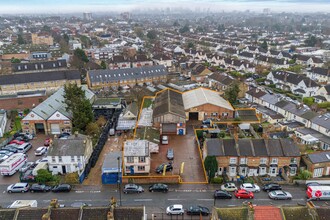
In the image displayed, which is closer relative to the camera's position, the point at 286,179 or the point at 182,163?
the point at 286,179

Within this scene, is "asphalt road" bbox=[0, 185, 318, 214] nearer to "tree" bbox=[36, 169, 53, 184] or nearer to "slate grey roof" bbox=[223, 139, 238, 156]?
"tree" bbox=[36, 169, 53, 184]

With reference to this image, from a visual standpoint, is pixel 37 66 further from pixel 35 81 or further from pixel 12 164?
pixel 12 164

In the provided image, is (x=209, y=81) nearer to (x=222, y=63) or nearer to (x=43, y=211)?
(x=222, y=63)

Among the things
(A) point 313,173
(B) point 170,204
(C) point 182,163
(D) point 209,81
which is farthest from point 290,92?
(B) point 170,204

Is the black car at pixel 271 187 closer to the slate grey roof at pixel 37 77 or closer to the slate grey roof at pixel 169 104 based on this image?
the slate grey roof at pixel 169 104

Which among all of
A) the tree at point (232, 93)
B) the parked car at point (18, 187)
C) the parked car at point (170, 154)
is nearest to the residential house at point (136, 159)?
the parked car at point (170, 154)

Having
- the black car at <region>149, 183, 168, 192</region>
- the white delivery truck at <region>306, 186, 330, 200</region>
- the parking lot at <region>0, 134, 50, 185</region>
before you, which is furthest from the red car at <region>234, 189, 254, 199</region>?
the parking lot at <region>0, 134, 50, 185</region>
